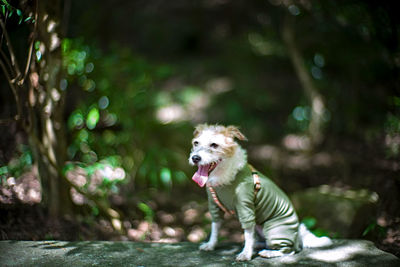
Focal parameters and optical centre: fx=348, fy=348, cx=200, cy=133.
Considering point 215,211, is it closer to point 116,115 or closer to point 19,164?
point 19,164

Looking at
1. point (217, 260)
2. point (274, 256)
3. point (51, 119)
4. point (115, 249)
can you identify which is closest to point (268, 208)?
point (274, 256)

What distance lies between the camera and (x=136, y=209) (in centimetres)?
461

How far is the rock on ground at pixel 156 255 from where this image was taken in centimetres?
265

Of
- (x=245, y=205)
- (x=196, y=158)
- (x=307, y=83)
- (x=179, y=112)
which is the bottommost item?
(x=245, y=205)

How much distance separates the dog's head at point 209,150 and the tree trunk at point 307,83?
4.05 meters

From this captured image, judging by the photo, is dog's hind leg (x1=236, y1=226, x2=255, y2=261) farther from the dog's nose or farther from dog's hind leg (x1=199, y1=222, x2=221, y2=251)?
→ the dog's nose

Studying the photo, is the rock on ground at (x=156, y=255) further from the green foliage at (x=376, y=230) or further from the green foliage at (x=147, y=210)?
the green foliage at (x=147, y=210)

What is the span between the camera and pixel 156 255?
9.36 feet

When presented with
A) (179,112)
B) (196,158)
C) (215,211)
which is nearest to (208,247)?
(215,211)

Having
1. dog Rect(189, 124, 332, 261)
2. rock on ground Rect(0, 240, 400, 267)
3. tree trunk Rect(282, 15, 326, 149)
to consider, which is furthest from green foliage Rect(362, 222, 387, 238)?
tree trunk Rect(282, 15, 326, 149)

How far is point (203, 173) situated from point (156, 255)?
2.65 feet

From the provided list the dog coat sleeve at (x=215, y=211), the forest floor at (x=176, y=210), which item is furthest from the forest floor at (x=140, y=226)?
the dog coat sleeve at (x=215, y=211)

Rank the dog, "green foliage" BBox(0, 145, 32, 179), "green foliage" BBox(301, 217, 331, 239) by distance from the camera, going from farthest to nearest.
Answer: "green foliage" BBox(301, 217, 331, 239), "green foliage" BBox(0, 145, 32, 179), the dog

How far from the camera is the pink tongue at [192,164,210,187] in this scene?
263 cm
